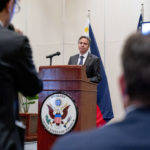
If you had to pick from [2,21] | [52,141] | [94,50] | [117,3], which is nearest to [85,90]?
[52,141]

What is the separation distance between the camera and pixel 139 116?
0.74 m

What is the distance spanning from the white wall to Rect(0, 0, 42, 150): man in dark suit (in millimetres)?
4926

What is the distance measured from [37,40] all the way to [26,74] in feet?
18.5

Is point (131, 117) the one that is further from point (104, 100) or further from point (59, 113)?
point (104, 100)

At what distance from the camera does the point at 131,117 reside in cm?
74

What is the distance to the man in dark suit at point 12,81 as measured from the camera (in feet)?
4.66

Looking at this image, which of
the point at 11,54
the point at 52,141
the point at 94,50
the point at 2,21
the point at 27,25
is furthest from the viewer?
the point at 27,25

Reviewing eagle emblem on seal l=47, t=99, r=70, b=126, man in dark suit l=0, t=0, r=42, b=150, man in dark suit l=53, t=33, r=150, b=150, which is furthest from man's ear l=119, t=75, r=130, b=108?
eagle emblem on seal l=47, t=99, r=70, b=126

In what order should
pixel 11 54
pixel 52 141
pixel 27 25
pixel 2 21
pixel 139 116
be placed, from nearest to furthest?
pixel 139 116 → pixel 11 54 → pixel 2 21 → pixel 52 141 → pixel 27 25

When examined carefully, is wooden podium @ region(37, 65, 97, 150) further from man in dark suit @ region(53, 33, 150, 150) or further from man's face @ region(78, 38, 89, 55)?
man in dark suit @ region(53, 33, 150, 150)

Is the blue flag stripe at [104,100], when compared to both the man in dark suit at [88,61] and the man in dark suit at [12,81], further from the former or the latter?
the man in dark suit at [12,81]

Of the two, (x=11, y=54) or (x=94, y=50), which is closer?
(x=11, y=54)

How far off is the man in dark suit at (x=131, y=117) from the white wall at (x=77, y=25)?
5.56m

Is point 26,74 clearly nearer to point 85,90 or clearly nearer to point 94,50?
point 85,90
